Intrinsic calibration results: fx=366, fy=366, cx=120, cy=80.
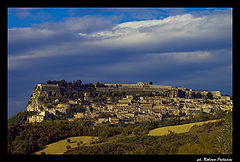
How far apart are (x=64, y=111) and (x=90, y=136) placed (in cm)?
2977

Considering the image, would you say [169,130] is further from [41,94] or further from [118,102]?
[41,94]

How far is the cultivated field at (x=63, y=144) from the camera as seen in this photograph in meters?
18.7

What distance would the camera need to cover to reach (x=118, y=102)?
219 feet

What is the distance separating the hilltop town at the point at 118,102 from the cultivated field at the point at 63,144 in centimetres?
2068

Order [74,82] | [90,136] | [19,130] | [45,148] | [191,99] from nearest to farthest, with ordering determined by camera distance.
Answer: [45,148]
[19,130]
[90,136]
[191,99]
[74,82]

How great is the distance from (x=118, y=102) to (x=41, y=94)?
13.9 metres

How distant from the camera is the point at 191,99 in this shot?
67688 mm

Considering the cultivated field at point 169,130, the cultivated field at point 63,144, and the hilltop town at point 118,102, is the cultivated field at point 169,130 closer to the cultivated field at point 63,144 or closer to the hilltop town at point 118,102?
the cultivated field at point 63,144

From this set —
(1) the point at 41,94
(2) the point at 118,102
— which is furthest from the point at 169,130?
(1) the point at 41,94

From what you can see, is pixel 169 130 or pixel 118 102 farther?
pixel 118 102

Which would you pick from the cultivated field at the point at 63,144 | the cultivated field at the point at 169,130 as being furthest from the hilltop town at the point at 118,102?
the cultivated field at the point at 63,144
